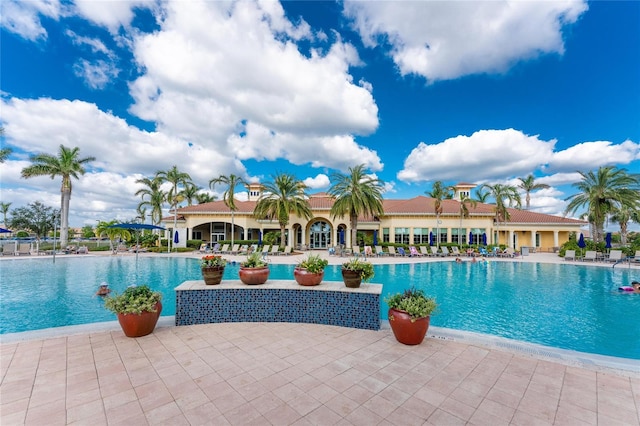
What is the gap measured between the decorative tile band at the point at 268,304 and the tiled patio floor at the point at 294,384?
31.5 inches

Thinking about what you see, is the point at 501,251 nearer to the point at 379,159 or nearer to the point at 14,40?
the point at 379,159

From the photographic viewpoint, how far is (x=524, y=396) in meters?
3.24

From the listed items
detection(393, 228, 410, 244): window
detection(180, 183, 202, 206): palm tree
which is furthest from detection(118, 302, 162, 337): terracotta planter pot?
detection(180, 183, 202, 206): palm tree

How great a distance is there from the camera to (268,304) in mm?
5957

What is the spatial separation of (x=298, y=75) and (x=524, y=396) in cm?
1298

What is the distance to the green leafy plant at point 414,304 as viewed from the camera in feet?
15.1

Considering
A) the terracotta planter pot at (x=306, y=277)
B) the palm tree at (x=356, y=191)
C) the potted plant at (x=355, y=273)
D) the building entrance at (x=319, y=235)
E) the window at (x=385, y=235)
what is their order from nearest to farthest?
the potted plant at (x=355, y=273)
the terracotta planter pot at (x=306, y=277)
the palm tree at (x=356, y=191)
the window at (x=385, y=235)
the building entrance at (x=319, y=235)

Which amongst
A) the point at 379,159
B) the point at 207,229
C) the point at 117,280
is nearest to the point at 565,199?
the point at 379,159

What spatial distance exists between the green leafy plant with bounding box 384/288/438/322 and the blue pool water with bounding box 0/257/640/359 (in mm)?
3482

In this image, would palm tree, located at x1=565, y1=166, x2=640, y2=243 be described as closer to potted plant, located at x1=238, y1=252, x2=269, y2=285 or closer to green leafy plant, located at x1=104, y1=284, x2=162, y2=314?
potted plant, located at x1=238, y1=252, x2=269, y2=285

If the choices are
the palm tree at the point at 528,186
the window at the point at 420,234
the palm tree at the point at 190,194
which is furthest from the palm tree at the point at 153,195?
the palm tree at the point at 528,186

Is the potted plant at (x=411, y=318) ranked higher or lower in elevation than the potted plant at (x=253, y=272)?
lower

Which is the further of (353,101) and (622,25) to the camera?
(353,101)

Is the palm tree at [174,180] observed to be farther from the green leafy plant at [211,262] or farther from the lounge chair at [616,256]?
the lounge chair at [616,256]
